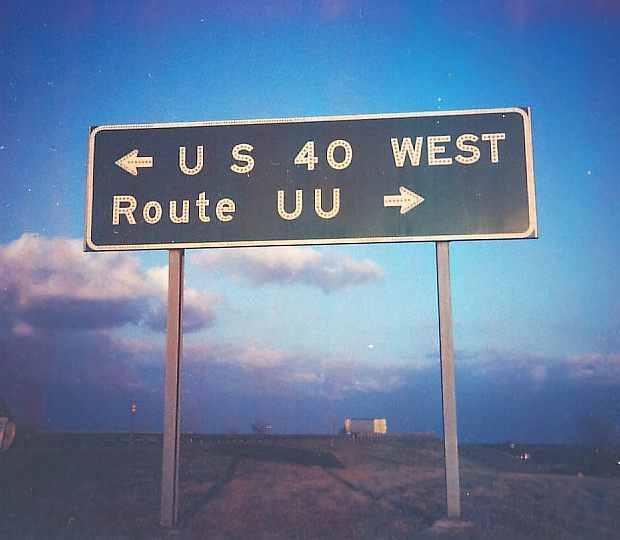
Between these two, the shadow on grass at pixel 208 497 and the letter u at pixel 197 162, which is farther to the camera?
the shadow on grass at pixel 208 497

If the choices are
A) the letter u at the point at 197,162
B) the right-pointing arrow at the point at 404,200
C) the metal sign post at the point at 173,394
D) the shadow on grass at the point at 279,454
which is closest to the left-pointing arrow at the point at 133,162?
the letter u at the point at 197,162

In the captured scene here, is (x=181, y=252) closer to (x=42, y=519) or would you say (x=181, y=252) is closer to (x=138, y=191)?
(x=138, y=191)

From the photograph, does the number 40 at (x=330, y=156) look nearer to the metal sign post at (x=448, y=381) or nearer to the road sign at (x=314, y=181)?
the road sign at (x=314, y=181)

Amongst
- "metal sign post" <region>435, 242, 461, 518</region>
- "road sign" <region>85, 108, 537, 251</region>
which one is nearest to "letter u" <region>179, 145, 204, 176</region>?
"road sign" <region>85, 108, 537, 251</region>

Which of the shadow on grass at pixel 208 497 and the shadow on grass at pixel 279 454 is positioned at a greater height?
the shadow on grass at pixel 279 454

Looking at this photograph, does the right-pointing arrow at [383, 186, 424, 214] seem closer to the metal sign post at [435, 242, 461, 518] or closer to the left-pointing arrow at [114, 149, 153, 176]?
the metal sign post at [435, 242, 461, 518]

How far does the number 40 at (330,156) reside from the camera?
1009cm

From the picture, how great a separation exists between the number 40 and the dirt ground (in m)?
4.93

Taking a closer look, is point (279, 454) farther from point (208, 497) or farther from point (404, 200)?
point (404, 200)

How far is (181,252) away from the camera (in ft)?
33.8

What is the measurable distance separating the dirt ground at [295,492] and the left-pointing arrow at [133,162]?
493cm

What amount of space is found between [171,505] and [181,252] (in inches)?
136

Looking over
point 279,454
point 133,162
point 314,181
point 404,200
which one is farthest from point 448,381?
point 279,454

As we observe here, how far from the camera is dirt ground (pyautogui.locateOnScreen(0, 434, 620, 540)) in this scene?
9672 mm
